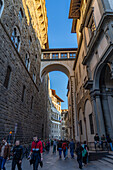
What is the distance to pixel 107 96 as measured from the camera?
10695 mm

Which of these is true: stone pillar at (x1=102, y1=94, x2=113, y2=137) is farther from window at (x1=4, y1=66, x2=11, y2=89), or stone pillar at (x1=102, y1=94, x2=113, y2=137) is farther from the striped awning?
the striped awning

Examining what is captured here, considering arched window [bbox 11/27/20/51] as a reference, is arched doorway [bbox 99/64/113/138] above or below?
below

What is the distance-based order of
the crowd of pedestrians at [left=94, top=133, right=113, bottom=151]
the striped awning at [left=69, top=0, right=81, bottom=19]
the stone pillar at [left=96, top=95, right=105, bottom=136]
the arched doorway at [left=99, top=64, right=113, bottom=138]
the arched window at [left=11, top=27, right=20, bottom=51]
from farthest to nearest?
the striped awning at [left=69, top=0, right=81, bottom=19]
the arched window at [left=11, top=27, right=20, bottom=51]
the arched doorway at [left=99, top=64, right=113, bottom=138]
the stone pillar at [left=96, top=95, right=105, bottom=136]
the crowd of pedestrians at [left=94, top=133, right=113, bottom=151]

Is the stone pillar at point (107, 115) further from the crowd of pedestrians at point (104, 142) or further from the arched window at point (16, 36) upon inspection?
the arched window at point (16, 36)

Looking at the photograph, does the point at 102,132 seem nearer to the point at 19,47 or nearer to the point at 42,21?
the point at 19,47

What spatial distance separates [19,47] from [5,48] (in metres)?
3.50

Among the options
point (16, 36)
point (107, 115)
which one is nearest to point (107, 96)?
point (107, 115)

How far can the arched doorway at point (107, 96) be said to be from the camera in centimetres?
974

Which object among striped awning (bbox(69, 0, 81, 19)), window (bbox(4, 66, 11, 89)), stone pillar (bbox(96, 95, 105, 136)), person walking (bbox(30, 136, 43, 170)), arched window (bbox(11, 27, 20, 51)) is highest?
striped awning (bbox(69, 0, 81, 19))

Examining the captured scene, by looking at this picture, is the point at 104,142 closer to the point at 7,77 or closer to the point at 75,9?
the point at 7,77

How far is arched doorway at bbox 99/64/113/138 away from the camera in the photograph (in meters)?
9.74

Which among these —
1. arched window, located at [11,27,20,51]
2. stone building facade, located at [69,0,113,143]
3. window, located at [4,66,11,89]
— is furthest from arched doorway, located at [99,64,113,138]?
arched window, located at [11,27,20,51]

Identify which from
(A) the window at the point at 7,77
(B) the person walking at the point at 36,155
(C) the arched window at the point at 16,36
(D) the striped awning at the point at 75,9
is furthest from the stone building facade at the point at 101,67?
(D) the striped awning at the point at 75,9

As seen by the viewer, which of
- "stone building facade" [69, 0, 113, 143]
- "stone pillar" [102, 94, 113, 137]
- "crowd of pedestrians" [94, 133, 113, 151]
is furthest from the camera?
"stone pillar" [102, 94, 113, 137]
